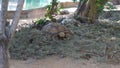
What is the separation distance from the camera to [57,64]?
4734 mm

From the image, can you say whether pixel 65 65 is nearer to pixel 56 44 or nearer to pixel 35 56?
pixel 35 56

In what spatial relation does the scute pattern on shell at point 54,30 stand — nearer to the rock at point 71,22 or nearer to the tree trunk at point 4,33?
the rock at point 71,22

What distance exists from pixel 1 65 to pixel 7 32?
357 millimetres

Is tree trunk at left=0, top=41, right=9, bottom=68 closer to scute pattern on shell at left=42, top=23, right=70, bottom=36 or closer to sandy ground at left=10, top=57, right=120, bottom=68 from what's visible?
sandy ground at left=10, top=57, right=120, bottom=68

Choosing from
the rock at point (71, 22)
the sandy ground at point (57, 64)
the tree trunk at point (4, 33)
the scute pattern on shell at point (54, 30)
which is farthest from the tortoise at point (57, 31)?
the tree trunk at point (4, 33)

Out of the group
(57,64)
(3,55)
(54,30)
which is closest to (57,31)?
(54,30)

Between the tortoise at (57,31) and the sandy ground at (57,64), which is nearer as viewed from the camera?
the sandy ground at (57,64)

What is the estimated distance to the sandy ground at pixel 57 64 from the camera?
4.64m

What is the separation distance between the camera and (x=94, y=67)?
460cm

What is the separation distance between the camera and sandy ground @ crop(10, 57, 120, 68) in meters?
4.64

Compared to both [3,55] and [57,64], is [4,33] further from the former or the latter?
[57,64]

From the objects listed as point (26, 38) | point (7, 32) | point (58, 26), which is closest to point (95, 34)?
point (58, 26)

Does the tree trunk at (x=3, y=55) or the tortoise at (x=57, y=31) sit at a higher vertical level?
the tree trunk at (x=3, y=55)

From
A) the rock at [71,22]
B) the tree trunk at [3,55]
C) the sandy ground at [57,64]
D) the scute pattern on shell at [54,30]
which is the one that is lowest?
the sandy ground at [57,64]
